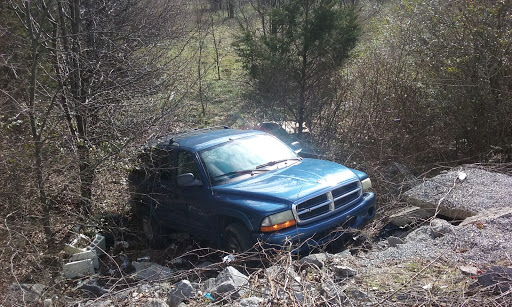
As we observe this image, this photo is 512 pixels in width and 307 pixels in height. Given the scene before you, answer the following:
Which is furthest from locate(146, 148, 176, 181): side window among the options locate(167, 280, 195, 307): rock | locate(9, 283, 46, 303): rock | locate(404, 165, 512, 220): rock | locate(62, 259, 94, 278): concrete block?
locate(404, 165, 512, 220): rock

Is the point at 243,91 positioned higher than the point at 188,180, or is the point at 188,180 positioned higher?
the point at 243,91

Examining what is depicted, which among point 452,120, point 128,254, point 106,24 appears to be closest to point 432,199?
point 452,120

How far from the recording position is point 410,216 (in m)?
6.25

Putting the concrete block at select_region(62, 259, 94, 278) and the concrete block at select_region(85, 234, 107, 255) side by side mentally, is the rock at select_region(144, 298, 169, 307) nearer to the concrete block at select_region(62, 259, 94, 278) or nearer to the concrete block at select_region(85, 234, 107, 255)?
the concrete block at select_region(62, 259, 94, 278)

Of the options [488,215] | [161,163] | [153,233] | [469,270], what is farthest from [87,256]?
[488,215]

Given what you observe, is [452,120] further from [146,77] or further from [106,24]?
[106,24]

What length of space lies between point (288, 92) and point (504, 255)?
25.0ft

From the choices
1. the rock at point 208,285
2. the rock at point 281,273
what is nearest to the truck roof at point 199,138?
the rock at point 208,285

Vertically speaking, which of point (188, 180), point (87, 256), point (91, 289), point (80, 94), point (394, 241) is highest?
point (80, 94)

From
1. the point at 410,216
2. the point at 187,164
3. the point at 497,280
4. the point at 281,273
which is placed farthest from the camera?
the point at 410,216

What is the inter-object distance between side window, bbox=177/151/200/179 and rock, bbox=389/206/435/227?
2.98 m

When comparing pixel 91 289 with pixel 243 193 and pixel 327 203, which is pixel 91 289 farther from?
pixel 327 203

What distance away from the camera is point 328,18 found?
1080 centimetres

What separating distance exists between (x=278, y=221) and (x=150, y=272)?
182 centimetres
